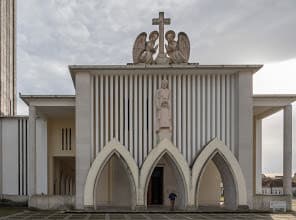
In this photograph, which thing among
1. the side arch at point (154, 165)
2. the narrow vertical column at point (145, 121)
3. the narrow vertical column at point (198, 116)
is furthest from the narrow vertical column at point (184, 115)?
the narrow vertical column at point (145, 121)

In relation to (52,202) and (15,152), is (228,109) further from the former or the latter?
(15,152)

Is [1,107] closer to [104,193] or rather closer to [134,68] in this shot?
[104,193]

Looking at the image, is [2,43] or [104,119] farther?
[2,43]

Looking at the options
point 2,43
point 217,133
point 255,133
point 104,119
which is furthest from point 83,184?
point 2,43

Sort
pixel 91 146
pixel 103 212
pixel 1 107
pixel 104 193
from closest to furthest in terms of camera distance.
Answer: pixel 103 212 → pixel 91 146 → pixel 104 193 → pixel 1 107

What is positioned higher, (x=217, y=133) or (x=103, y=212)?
(x=217, y=133)

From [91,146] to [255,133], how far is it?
13.0m

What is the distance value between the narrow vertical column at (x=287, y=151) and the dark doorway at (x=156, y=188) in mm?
9310

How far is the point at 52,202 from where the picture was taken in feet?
97.5

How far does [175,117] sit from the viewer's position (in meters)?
30.6

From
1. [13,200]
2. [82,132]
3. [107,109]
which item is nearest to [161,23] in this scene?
[107,109]

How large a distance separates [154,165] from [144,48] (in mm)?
7848

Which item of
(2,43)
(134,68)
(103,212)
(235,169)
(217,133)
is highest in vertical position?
(2,43)

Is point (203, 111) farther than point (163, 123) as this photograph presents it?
Yes
